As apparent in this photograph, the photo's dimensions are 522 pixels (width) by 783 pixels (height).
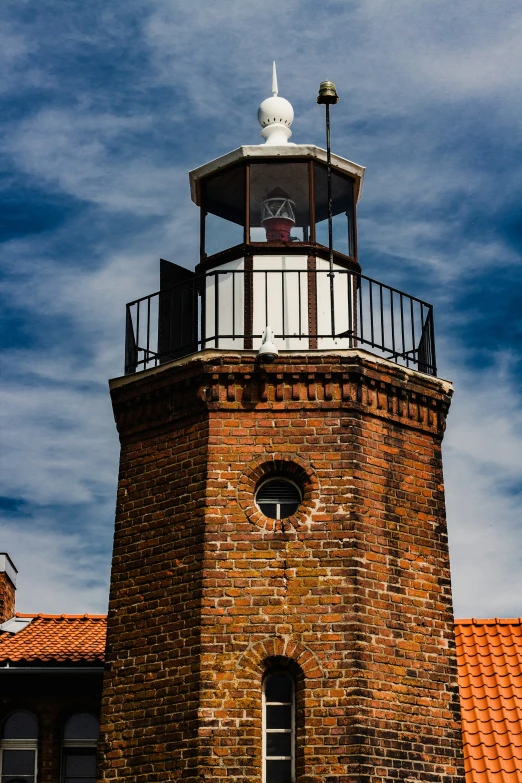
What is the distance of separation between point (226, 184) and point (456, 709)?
6267 mm

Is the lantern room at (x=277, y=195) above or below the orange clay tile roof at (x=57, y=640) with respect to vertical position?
above

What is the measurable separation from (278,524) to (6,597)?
6132 millimetres

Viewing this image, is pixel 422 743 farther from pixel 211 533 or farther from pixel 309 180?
pixel 309 180

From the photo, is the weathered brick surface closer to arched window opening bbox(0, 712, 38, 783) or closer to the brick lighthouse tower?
the brick lighthouse tower

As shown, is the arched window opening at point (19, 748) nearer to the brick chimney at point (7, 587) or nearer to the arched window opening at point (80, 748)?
A: the arched window opening at point (80, 748)

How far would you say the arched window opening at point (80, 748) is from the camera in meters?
16.7

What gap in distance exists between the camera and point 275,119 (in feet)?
53.9

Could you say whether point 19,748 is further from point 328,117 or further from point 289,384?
point 328,117

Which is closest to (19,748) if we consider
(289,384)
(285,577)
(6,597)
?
(6,597)

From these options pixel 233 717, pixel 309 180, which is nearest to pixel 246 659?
pixel 233 717

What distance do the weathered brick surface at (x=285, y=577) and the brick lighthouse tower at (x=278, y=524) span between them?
0.02 m

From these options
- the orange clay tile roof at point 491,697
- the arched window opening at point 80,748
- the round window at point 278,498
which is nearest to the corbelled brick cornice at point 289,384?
the round window at point 278,498

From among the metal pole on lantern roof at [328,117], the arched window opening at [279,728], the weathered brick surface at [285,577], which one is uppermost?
→ the metal pole on lantern roof at [328,117]

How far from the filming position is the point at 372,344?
50.1 feet
